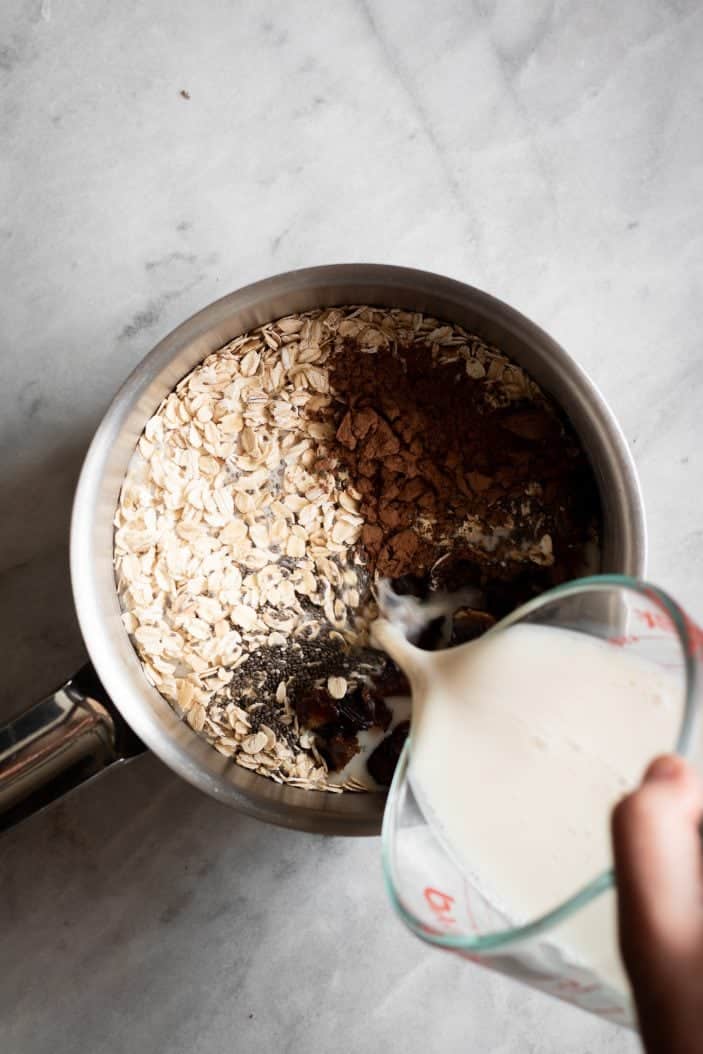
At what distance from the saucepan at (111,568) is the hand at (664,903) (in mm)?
361

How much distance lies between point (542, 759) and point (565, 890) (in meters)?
0.08

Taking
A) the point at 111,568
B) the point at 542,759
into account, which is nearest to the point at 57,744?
the point at 111,568

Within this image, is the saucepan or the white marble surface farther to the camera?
the white marble surface

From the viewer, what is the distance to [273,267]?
3.17ft

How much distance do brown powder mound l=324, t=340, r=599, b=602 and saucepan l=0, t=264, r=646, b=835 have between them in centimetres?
5

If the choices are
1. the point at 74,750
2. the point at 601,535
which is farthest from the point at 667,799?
the point at 74,750

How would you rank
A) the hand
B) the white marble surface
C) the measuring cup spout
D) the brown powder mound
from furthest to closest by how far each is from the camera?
the white marble surface < the brown powder mound < the measuring cup spout < the hand

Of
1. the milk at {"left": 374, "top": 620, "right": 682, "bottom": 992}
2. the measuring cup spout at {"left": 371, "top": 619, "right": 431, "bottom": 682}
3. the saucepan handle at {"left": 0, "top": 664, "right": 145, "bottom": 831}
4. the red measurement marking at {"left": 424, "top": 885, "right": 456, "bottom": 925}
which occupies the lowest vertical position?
the red measurement marking at {"left": 424, "top": 885, "right": 456, "bottom": 925}

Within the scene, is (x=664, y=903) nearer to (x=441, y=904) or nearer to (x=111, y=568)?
(x=441, y=904)

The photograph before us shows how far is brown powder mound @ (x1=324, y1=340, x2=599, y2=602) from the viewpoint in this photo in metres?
0.82

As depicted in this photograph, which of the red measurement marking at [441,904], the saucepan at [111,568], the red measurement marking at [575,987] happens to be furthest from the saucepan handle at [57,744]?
the red measurement marking at [575,987]

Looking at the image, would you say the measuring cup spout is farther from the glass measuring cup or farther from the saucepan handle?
the saucepan handle

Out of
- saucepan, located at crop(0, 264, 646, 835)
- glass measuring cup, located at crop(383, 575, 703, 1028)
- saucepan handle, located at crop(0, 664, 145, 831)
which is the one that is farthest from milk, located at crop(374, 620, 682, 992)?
saucepan handle, located at crop(0, 664, 145, 831)

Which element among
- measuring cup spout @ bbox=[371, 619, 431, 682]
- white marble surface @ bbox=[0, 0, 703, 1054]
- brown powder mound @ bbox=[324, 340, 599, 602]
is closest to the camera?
measuring cup spout @ bbox=[371, 619, 431, 682]
